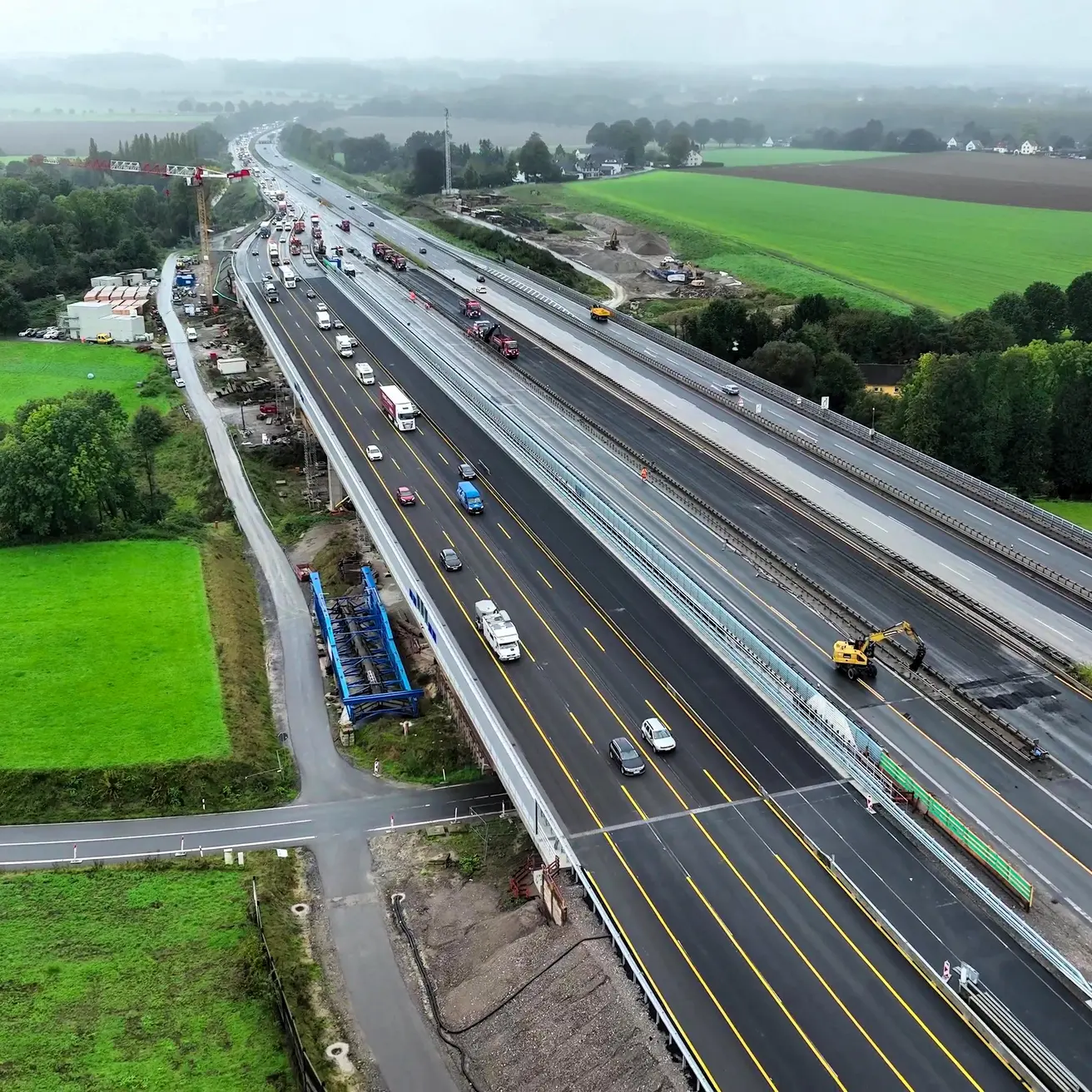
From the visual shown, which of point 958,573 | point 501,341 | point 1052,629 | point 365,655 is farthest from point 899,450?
point 501,341

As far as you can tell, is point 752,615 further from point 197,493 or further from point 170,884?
point 197,493

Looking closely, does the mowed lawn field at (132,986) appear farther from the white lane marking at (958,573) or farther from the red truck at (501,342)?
the red truck at (501,342)

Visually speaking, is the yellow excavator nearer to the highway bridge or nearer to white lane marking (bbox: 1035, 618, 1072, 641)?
the highway bridge

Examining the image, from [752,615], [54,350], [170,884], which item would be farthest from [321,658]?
[54,350]

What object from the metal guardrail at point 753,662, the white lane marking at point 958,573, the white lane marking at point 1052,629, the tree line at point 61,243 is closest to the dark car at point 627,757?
the metal guardrail at point 753,662

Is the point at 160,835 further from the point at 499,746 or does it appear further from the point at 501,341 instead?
the point at 501,341

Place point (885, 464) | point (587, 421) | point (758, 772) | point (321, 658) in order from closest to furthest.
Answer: point (758, 772) < point (321, 658) < point (885, 464) < point (587, 421)
